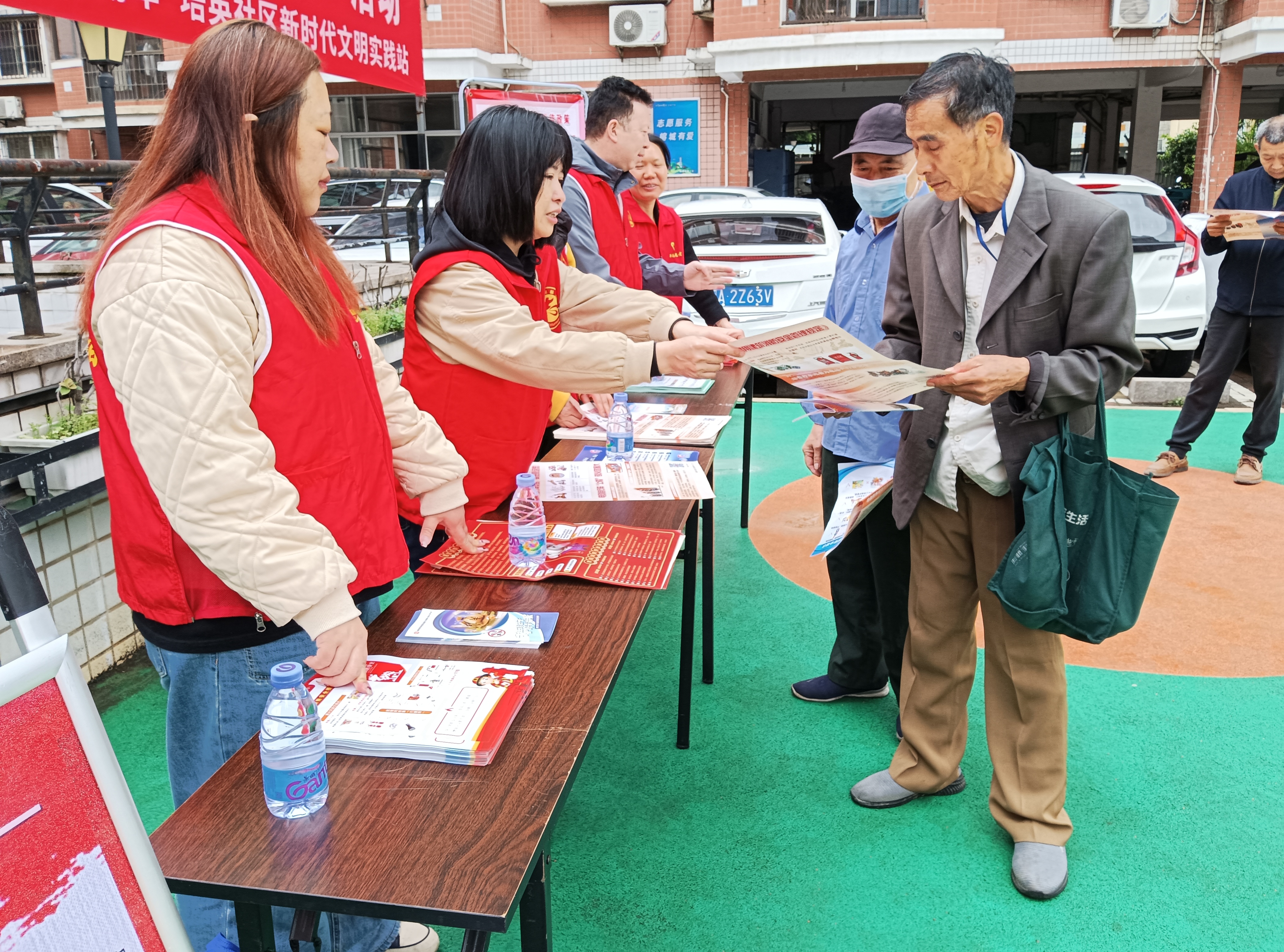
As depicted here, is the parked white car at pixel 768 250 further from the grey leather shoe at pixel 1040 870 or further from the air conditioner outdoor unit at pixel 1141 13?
the air conditioner outdoor unit at pixel 1141 13

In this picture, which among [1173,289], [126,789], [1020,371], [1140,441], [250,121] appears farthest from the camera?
[1173,289]

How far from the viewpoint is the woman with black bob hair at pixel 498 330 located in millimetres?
1940

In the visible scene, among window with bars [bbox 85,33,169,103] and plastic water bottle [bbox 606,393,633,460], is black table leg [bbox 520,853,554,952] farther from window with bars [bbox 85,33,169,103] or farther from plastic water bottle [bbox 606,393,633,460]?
window with bars [bbox 85,33,169,103]

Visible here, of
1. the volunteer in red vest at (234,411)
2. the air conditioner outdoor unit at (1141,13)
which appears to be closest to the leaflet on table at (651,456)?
the volunteer in red vest at (234,411)

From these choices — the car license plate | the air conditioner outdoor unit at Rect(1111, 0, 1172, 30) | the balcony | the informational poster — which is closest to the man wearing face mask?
the informational poster

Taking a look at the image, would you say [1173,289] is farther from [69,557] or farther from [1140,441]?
[69,557]

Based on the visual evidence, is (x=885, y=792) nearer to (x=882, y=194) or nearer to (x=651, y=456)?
(x=651, y=456)

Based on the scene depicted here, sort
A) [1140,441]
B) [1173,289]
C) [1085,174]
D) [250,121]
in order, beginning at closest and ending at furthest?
[250,121], [1140,441], [1173,289], [1085,174]

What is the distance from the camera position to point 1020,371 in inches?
72.1

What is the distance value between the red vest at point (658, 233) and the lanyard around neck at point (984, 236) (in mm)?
1782

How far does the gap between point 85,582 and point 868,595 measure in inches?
95.2

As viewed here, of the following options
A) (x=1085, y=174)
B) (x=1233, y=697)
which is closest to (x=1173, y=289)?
(x=1085, y=174)

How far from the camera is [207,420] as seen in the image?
3.99 ft

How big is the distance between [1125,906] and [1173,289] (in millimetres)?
5985
